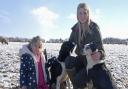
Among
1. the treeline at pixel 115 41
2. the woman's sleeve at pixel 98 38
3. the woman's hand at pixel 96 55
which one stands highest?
the treeline at pixel 115 41

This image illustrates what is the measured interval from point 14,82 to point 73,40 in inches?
101

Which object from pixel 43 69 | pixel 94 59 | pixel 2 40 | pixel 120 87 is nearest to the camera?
pixel 94 59

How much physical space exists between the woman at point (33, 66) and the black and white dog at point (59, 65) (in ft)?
0.59

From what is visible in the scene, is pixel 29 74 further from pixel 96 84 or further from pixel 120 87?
pixel 120 87

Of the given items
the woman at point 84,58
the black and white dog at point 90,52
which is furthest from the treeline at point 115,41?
the black and white dog at point 90,52

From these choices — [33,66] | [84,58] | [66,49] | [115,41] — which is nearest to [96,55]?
[84,58]

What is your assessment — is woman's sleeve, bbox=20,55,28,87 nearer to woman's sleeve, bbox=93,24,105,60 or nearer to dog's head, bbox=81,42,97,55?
dog's head, bbox=81,42,97,55

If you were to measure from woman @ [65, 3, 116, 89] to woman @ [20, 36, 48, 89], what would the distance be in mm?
563

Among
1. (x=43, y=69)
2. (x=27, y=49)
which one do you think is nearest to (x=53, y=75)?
(x=43, y=69)

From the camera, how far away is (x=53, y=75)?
7.91m

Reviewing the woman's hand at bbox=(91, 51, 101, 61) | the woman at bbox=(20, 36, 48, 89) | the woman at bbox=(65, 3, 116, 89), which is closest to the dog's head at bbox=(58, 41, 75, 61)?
the woman at bbox=(65, 3, 116, 89)

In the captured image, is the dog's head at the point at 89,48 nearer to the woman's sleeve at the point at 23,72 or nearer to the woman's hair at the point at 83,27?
the woman's hair at the point at 83,27

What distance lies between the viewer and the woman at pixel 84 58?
7234mm

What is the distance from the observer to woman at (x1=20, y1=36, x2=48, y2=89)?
754 centimetres
